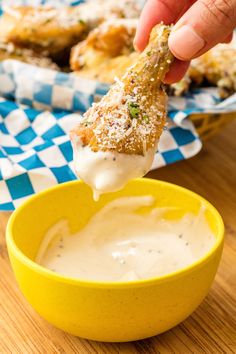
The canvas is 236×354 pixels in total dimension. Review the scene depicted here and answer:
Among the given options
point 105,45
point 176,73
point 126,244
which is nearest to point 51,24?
point 105,45

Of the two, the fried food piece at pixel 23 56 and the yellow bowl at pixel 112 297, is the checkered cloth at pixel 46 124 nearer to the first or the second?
the fried food piece at pixel 23 56

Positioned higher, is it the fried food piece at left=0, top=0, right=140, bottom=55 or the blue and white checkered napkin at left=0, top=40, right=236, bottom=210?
the fried food piece at left=0, top=0, right=140, bottom=55

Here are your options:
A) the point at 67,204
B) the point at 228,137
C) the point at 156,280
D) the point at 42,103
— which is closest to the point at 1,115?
the point at 42,103

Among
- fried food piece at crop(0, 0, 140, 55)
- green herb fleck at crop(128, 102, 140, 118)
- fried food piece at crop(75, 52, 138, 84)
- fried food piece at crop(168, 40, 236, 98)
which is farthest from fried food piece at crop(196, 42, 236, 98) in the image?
green herb fleck at crop(128, 102, 140, 118)

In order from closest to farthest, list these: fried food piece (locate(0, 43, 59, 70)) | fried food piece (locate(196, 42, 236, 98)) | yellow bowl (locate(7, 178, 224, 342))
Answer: yellow bowl (locate(7, 178, 224, 342))
fried food piece (locate(196, 42, 236, 98))
fried food piece (locate(0, 43, 59, 70))

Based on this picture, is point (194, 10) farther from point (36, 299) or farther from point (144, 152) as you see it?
point (36, 299)

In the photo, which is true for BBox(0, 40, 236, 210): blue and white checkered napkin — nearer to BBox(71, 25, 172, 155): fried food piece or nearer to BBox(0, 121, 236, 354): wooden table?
BBox(0, 121, 236, 354): wooden table

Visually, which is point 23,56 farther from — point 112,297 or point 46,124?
point 112,297
